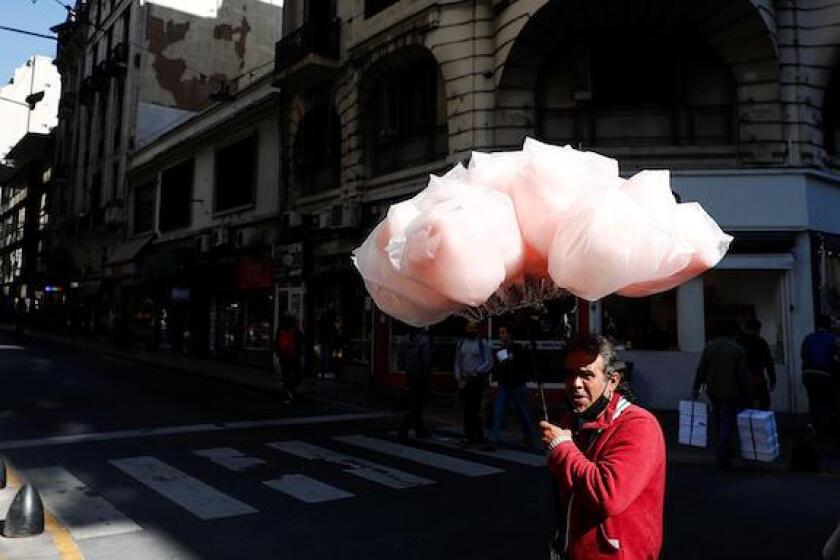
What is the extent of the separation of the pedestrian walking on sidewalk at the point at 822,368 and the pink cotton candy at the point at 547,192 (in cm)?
920

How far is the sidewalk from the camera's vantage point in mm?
8391

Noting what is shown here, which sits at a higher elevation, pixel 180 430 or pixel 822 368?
pixel 822 368

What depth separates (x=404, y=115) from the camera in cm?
1672

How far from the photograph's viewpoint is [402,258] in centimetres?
231

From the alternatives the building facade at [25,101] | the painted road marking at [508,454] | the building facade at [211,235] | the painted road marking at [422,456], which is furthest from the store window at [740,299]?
the building facade at [25,101]

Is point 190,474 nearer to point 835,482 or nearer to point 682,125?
point 835,482

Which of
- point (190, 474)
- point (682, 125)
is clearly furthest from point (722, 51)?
point (190, 474)

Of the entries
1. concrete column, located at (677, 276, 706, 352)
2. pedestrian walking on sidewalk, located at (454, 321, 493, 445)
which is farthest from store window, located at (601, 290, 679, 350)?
pedestrian walking on sidewalk, located at (454, 321, 493, 445)

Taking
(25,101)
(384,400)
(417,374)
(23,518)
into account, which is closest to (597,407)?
(23,518)

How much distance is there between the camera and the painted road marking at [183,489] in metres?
5.83

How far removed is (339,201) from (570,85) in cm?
747

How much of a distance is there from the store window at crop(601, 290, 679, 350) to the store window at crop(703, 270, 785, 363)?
0.72 metres

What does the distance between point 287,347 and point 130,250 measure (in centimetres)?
2068

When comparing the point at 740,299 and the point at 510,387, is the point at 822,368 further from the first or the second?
the point at 510,387
